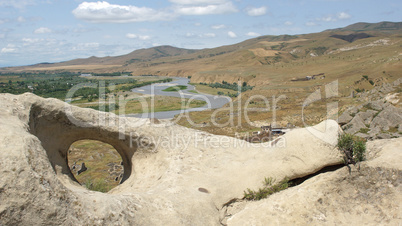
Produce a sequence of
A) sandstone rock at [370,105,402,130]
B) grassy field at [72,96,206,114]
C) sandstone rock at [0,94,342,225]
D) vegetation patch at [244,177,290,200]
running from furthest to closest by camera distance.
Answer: grassy field at [72,96,206,114] → sandstone rock at [370,105,402,130] → vegetation patch at [244,177,290,200] → sandstone rock at [0,94,342,225]

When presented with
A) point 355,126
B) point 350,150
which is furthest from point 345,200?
point 355,126

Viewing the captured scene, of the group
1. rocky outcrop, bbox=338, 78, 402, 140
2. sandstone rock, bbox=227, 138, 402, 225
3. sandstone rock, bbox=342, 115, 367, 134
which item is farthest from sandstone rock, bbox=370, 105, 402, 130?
sandstone rock, bbox=227, 138, 402, 225

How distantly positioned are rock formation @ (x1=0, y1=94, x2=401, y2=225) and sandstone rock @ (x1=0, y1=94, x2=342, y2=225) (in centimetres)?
3

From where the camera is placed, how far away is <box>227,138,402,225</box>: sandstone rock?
9.88 metres

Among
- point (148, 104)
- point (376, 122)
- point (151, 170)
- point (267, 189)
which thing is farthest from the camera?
point (148, 104)

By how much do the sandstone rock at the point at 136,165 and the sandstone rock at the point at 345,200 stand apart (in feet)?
3.31

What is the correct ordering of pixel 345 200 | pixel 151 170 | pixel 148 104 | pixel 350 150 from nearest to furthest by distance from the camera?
pixel 345 200 < pixel 350 150 < pixel 151 170 < pixel 148 104

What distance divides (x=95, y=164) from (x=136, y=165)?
84.0ft

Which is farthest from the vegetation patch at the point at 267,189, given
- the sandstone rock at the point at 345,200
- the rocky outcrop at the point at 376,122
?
the rocky outcrop at the point at 376,122

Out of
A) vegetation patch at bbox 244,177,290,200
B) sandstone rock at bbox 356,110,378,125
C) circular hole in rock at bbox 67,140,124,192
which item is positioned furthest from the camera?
circular hole in rock at bbox 67,140,124,192

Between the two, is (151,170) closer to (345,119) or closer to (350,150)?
(350,150)

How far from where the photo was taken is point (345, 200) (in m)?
10.5

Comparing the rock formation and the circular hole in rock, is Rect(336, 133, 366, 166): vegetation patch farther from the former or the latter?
the circular hole in rock

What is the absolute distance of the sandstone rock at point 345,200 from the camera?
9.88 m
